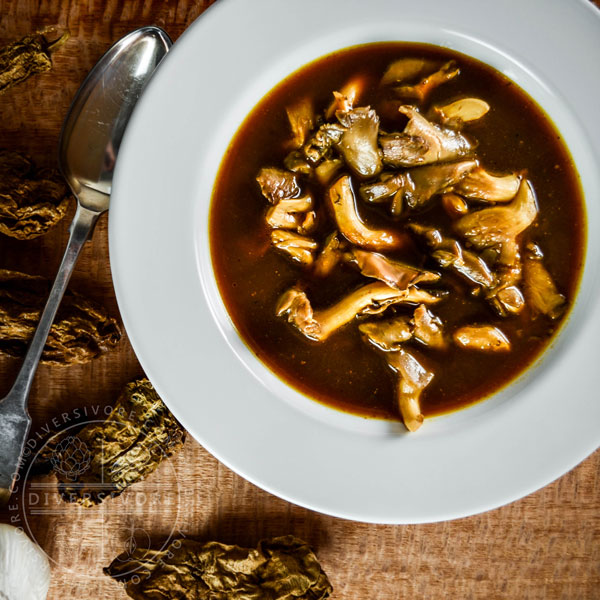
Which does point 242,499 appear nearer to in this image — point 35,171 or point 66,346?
point 66,346

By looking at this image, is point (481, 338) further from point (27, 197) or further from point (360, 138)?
point (27, 197)

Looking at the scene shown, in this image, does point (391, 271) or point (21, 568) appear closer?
point (391, 271)

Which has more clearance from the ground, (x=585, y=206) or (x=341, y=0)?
(x=341, y=0)

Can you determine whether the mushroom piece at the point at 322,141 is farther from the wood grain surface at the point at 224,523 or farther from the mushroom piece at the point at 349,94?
the wood grain surface at the point at 224,523

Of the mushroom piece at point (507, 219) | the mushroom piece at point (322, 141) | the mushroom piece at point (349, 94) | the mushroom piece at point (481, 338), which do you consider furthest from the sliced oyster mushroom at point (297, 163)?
the mushroom piece at point (481, 338)

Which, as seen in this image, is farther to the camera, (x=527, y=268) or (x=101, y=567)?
(x=101, y=567)

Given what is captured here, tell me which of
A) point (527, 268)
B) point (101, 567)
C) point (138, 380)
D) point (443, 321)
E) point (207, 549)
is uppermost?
point (527, 268)

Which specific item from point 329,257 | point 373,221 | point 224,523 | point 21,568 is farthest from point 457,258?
point 21,568

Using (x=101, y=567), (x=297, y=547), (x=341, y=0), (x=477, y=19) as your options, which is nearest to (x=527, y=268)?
(x=477, y=19)
